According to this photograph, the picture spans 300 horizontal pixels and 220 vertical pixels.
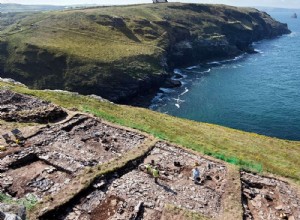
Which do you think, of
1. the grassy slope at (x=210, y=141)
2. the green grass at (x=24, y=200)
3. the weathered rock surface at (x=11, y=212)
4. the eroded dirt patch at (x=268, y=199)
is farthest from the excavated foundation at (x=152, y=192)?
the weathered rock surface at (x=11, y=212)

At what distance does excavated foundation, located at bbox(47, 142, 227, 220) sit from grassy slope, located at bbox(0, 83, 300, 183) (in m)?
5.56

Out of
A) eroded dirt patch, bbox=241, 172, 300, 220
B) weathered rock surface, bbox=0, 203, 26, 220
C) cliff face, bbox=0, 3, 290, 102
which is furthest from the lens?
cliff face, bbox=0, 3, 290, 102

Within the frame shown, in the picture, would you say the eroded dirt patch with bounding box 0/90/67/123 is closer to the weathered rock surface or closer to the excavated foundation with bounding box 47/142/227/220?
the excavated foundation with bounding box 47/142/227/220

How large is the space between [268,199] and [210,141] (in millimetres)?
20381

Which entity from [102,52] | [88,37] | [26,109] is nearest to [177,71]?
[102,52]

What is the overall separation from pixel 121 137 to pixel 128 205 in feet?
47.0

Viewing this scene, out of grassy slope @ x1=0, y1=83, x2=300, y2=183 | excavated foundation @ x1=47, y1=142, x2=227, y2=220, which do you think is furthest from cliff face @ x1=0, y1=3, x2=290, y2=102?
excavated foundation @ x1=47, y1=142, x2=227, y2=220

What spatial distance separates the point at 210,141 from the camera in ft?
176

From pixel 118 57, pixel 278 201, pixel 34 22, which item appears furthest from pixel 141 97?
pixel 34 22

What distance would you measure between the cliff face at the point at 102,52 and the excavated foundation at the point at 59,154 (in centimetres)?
7013

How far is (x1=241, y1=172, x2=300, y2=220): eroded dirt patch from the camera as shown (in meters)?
31.0

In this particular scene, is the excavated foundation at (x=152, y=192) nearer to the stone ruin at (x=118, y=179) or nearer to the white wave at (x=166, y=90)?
the stone ruin at (x=118, y=179)

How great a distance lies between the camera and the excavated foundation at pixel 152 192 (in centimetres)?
2736

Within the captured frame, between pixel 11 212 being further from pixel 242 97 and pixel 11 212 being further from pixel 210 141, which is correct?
pixel 242 97
